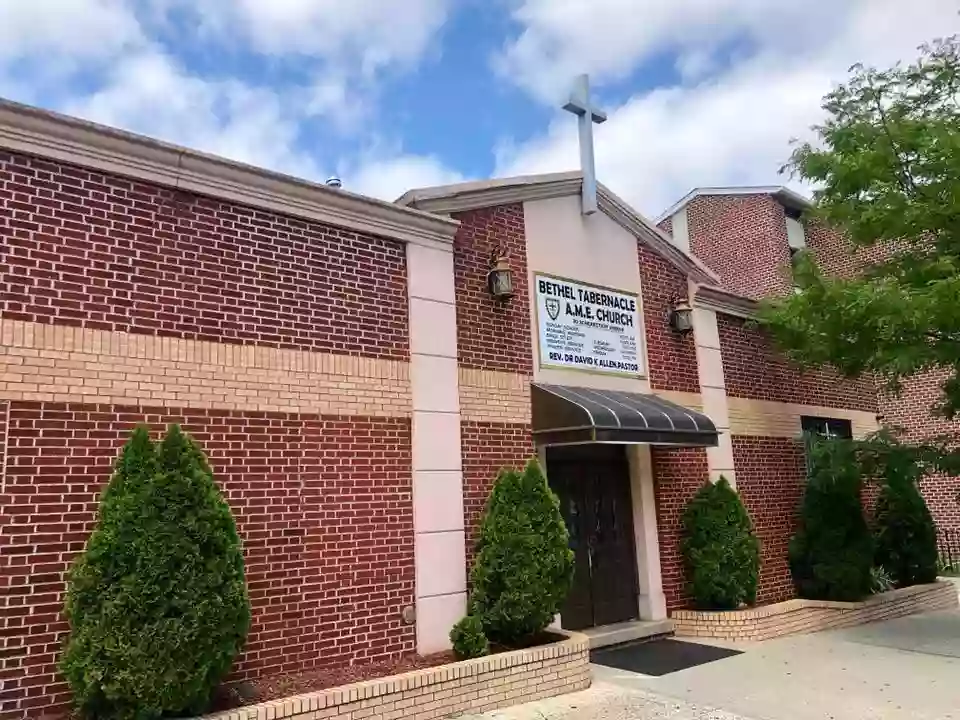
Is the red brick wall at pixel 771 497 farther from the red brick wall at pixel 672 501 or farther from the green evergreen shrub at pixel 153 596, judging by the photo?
the green evergreen shrub at pixel 153 596

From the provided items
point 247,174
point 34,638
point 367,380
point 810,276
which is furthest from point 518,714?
point 810,276

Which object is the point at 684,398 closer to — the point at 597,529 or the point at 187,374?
the point at 597,529

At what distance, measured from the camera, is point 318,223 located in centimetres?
758

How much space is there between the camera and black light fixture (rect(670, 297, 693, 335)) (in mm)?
10938

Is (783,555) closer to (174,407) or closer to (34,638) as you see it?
(174,407)

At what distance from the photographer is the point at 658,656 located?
884cm

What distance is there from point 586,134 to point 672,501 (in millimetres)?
4969

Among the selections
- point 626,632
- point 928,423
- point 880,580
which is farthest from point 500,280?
point 928,423

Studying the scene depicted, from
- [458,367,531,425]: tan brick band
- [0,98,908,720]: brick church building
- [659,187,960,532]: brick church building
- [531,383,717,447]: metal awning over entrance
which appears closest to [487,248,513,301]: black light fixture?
[0,98,908,720]: brick church building

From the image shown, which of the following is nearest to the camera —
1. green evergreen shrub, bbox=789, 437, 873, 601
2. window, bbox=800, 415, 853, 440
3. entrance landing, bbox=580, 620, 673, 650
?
entrance landing, bbox=580, 620, 673, 650

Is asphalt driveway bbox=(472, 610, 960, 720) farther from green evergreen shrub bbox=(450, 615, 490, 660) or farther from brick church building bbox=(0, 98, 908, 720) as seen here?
brick church building bbox=(0, 98, 908, 720)

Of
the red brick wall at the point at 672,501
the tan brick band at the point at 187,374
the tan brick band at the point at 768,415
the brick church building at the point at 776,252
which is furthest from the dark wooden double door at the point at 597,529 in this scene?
the brick church building at the point at 776,252

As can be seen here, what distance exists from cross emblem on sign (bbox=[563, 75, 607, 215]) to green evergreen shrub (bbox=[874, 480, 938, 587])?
6.92 m

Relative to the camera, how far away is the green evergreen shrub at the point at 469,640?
727cm
